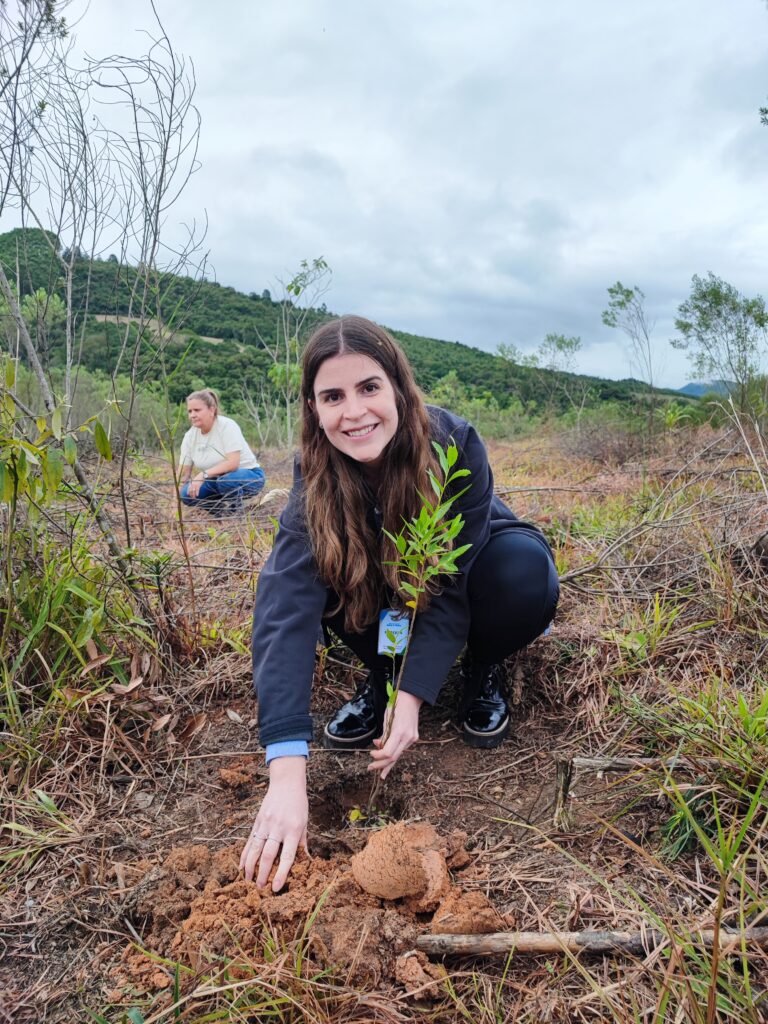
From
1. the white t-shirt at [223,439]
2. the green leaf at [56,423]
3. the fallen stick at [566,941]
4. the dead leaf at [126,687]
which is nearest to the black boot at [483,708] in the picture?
the fallen stick at [566,941]

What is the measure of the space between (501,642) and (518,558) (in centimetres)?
28

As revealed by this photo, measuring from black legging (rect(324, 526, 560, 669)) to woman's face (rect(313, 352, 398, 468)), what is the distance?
55 centimetres

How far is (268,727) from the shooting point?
1.52 metres

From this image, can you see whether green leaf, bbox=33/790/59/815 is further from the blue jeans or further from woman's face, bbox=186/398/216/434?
woman's face, bbox=186/398/216/434

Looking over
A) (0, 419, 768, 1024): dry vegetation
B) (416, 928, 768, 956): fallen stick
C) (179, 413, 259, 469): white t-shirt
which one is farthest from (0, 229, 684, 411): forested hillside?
(416, 928, 768, 956): fallen stick

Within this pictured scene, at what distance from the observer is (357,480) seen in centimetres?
184

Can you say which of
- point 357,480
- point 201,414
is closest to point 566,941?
point 357,480

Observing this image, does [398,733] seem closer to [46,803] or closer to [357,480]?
[357,480]

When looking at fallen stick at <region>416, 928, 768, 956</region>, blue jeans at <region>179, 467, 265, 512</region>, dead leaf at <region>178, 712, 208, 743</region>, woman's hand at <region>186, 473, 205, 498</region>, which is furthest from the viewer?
blue jeans at <region>179, 467, 265, 512</region>

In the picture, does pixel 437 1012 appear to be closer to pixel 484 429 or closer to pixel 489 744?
pixel 489 744

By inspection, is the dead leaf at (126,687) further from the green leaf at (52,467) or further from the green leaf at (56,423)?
the green leaf at (56,423)

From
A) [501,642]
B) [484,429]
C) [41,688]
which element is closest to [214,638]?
[41,688]

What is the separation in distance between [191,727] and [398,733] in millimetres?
778

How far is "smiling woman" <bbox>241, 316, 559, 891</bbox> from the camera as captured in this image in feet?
5.36
